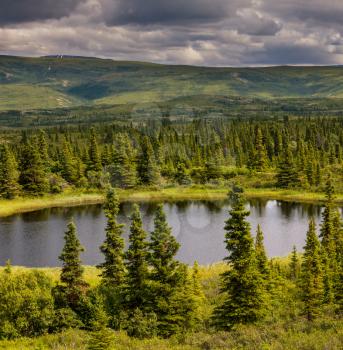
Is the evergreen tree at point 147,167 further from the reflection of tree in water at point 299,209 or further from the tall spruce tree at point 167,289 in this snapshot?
the tall spruce tree at point 167,289

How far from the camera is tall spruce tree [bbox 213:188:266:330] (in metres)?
Result: 35.2

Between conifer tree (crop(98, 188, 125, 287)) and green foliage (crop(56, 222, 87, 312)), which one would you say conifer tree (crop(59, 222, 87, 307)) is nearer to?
green foliage (crop(56, 222, 87, 312))

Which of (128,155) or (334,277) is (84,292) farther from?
(128,155)

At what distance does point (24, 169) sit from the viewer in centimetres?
12400

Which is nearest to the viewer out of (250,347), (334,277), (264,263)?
(250,347)

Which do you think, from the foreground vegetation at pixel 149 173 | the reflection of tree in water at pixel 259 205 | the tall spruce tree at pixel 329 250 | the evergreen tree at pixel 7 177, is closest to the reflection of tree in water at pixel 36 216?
the foreground vegetation at pixel 149 173

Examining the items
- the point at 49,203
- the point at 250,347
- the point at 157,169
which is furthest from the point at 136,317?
the point at 157,169

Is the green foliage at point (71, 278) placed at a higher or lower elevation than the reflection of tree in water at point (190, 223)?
higher

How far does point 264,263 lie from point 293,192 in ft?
285

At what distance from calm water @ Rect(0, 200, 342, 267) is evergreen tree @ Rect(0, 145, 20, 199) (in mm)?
10204

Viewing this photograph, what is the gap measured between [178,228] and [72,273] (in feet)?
188

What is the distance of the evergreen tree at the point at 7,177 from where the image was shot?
387 ft

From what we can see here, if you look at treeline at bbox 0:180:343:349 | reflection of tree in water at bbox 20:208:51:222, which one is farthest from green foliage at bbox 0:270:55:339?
reflection of tree in water at bbox 20:208:51:222

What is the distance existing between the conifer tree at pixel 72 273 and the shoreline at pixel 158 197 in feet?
259
